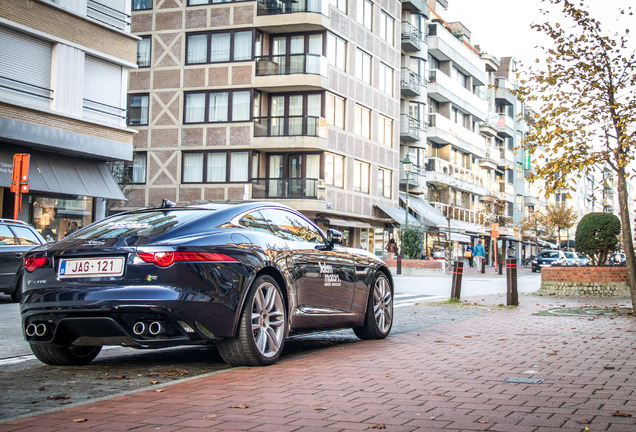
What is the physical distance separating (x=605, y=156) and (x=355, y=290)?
669cm

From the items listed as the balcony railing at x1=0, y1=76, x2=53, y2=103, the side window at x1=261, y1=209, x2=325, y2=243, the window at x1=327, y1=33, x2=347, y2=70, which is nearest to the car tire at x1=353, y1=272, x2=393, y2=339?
the side window at x1=261, y1=209, x2=325, y2=243

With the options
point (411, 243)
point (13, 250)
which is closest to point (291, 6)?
point (411, 243)

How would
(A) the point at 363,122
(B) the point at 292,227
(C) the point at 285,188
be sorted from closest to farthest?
(B) the point at 292,227 < (C) the point at 285,188 < (A) the point at 363,122

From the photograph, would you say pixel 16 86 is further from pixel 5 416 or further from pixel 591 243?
pixel 5 416

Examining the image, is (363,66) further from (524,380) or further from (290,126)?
(524,380)

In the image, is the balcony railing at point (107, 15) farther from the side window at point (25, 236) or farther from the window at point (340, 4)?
the window at point (340, 4)

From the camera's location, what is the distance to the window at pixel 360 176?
45.4 meters

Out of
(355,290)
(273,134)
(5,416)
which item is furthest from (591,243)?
(273,134)

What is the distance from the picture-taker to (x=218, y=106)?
4203 centimetres

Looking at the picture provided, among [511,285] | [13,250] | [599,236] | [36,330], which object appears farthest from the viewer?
[599,236]

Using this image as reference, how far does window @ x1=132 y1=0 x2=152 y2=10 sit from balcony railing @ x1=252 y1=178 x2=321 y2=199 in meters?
11.7

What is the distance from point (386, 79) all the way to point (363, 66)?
3.74 metres

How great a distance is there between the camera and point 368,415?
4590 millimetres

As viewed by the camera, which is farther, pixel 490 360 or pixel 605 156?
pixel 605 156
